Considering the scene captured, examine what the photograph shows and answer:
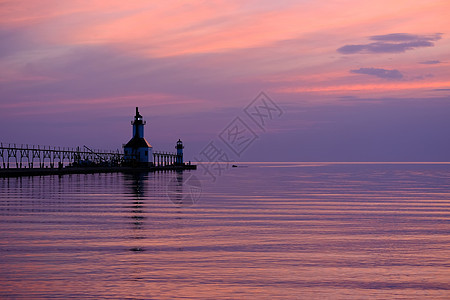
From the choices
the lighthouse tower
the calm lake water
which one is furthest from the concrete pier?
the calm lake water

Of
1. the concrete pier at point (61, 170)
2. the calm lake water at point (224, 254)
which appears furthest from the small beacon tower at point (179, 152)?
the calm lake water at point (224, 254)

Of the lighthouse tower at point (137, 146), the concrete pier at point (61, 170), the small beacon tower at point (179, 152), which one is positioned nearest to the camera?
the concrete pier at point (61, 170)

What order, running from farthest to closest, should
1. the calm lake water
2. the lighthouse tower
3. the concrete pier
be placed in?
the lighthouse tower → the concrete pier → the calm lake water

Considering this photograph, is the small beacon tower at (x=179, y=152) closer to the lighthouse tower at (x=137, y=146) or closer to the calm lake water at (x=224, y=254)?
the lighthouse tower at (x=137, y=146)

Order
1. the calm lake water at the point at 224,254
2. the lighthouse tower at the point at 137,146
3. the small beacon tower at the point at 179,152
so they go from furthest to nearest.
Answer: the small beacon tower at the point at 179,152 < the lighthouse tower at the point at 137,146 < the calm lake water at the point at 224,254

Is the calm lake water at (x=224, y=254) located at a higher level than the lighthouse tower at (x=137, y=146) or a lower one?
lower

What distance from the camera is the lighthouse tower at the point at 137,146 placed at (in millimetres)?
132625

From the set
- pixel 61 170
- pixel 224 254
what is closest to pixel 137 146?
pixel 61 170

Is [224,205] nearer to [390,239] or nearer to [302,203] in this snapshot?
[302,203]

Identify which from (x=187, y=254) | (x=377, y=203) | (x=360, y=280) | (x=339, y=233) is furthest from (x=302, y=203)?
(x=360, y=280)

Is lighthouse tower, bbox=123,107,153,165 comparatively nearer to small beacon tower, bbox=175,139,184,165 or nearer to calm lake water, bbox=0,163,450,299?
small beacon tower, bbox=175,139,184,165

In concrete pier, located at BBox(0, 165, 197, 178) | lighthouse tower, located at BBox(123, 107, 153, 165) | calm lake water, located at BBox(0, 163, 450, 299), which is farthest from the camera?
lighthouse tower, located at BBox(123, 107, 153, 165)

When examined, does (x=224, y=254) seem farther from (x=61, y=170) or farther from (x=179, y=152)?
(x=179, y=152)

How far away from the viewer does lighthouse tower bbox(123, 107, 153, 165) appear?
13262 cm
